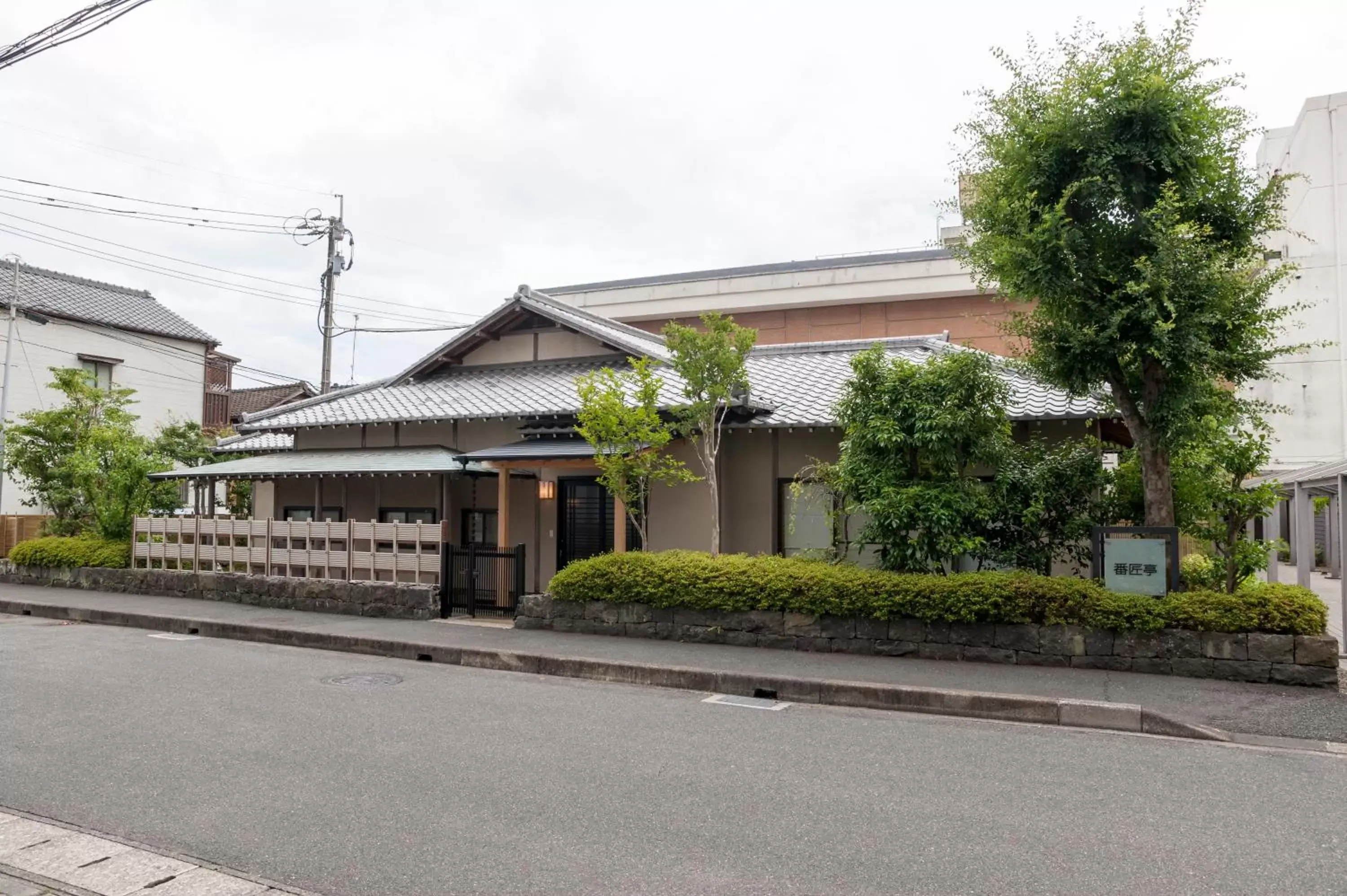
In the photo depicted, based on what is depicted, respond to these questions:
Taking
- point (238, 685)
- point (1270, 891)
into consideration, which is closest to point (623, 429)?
point (238, 685)

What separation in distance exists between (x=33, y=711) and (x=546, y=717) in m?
4.69

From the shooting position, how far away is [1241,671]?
9.24 m

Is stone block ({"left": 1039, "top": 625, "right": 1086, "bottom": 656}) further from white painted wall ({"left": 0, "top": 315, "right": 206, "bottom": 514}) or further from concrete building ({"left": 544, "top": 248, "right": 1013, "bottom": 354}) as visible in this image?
white painted wall ({"left": 0, "top": 315, "right": 206, "bottom": 514})

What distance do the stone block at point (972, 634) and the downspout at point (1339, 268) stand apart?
24058 mm

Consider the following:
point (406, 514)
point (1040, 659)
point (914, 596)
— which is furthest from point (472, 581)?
point (1040, 659)

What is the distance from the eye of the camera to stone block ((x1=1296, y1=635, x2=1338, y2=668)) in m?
8.94

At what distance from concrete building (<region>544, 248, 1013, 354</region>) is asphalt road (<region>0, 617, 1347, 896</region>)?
2301 cm

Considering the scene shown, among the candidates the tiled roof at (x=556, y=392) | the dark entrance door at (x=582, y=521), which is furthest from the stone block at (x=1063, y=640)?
the dark entrance door at (x=582, y=521)

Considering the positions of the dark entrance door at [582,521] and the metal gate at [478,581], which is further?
the dark entrance door at [582,521]

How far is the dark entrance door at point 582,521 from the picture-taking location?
15625 mm

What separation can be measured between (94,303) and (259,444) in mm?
17253

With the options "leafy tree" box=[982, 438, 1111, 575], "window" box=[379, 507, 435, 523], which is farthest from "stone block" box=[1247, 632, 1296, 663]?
"window" box=[379, 507, 435, 523]

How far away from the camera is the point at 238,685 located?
957cm

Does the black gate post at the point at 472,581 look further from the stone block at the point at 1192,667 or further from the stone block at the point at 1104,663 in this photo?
the stone block at the point at 1192,667
